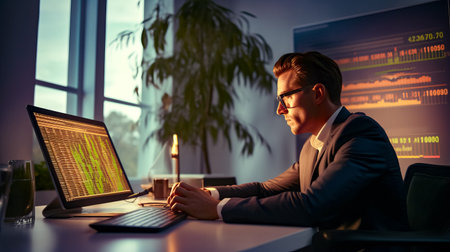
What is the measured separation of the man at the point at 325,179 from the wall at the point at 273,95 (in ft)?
7.05

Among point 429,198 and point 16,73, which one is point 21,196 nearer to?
point 429,198

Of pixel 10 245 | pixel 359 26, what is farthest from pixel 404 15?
pixel 10 245

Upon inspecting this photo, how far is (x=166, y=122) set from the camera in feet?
10.6

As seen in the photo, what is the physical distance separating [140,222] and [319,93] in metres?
0.90

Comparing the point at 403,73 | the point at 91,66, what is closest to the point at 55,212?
the point at 91,66

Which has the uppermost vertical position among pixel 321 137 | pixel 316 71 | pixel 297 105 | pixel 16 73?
pixel 16 73

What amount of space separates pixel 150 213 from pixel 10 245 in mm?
406

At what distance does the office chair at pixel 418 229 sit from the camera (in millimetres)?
798

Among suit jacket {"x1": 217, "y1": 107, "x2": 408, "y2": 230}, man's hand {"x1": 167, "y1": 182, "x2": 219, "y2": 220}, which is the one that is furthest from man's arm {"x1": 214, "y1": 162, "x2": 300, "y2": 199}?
man's hand {"x1": 167, "y1": 182, "x2": 219, "y2": 220}

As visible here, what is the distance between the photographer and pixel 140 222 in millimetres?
911

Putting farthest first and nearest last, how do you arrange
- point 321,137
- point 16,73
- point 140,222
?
point 16,73, point 321,137, point 140,222

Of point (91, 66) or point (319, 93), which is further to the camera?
point (91, 66)

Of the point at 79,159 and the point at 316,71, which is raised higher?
the point at 316,71

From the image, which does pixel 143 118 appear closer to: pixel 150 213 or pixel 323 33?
pixel 323 33
